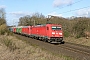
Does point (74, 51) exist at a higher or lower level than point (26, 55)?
lower

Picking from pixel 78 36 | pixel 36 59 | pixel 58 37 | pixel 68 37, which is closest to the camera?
pixel 36 59

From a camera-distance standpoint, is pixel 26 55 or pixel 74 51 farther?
pixel 74 51

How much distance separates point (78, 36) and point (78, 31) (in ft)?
5.40

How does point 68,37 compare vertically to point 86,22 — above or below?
below

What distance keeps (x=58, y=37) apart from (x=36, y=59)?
21712mm

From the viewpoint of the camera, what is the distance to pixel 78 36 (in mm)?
37844

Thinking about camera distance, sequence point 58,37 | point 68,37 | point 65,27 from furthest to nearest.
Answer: point 65,27 < point 68,37 < point 58,37

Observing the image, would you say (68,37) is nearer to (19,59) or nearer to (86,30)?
(86,30)

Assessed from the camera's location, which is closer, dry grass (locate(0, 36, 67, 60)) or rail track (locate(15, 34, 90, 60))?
dry grass (locate(0, 36, 67, 60))

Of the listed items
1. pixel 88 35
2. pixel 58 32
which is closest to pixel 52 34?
pixel 58 32

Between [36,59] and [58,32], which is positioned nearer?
[36,59]

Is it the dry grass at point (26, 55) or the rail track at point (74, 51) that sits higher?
the dry grass at point (26, 55)

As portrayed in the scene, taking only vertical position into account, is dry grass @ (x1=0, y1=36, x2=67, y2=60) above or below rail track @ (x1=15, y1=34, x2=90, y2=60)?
above

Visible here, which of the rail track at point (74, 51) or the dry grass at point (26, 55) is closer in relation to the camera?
the dry grass at point (26, 55)
